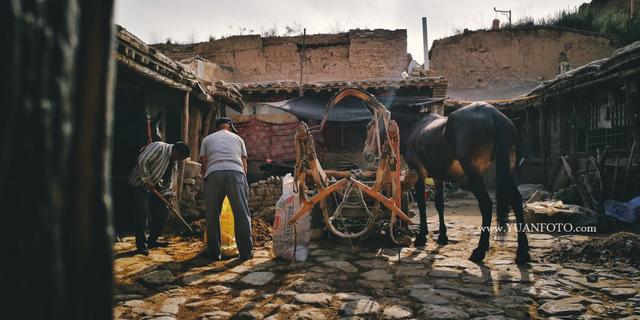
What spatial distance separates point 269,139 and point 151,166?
24.7 feet

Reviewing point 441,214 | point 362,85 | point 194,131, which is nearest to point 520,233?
point 441,214

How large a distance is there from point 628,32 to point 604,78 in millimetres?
12442

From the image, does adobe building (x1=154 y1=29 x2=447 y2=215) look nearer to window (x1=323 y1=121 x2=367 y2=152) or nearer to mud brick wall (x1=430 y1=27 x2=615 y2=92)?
window (x1=323 y1=121 x2=367 y2=152)

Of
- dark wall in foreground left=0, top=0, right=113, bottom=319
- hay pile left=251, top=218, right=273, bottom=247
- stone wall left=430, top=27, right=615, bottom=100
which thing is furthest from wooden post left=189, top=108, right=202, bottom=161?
stone wall left=430, top=27, right=615, bottom=100

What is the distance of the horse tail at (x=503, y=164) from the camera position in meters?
4.76

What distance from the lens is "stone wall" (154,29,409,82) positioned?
17.4 metres

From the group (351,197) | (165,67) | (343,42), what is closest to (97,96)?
(351,197)

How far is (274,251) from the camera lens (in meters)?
4.75

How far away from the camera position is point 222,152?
191 inches

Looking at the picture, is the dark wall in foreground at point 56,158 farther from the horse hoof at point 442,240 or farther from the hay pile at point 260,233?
the horse hoof at point 442,240

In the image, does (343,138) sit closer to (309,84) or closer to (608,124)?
(309,84)

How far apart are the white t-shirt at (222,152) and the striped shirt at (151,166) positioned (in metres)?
0.67

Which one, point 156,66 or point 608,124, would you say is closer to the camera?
point 156,66

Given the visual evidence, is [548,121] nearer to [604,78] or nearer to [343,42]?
[604,78]
